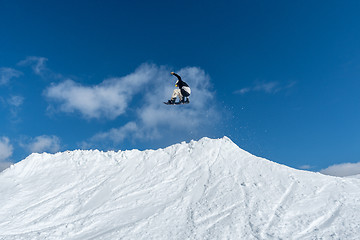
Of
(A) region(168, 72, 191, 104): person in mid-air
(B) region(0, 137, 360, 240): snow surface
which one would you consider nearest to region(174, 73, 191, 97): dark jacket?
(A) region(168, 72, 191, 104): person in mid-air

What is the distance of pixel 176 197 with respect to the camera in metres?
18.8

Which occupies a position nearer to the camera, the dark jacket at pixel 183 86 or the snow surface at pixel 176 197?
the snow surface at pixel 176 197

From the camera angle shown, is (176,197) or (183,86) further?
(176,197)

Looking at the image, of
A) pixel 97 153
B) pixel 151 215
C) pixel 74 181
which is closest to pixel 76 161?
pixel 97 153

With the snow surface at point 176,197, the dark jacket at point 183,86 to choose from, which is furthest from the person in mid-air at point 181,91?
the snow surface at point 176,197

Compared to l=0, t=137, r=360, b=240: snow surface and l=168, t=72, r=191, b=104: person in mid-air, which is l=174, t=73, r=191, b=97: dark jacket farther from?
l=0, t=137, r=360, b=240: snow surface

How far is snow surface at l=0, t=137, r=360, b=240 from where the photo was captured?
14.6 metres

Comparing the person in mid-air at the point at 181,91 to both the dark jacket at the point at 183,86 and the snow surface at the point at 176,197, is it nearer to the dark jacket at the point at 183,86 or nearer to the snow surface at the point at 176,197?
the dark jacket at the point at 183,86

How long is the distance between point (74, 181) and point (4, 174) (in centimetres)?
890

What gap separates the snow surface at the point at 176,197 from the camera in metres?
14.6

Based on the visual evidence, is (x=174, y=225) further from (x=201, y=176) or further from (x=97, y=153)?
(x=97, y=153)

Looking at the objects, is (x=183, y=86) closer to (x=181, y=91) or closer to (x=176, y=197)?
(x=181, y=91)

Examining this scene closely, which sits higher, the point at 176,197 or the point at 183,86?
the point at 183,86

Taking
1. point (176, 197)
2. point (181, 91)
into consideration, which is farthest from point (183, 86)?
point (176, 197)
